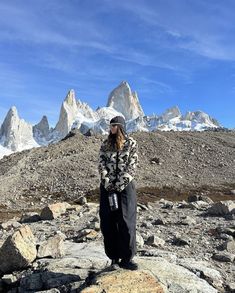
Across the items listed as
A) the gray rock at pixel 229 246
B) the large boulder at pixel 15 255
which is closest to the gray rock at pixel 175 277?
the large boulder at pixel 15 255

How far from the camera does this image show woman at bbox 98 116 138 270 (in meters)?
10.2

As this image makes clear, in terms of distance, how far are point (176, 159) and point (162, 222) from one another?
138ft

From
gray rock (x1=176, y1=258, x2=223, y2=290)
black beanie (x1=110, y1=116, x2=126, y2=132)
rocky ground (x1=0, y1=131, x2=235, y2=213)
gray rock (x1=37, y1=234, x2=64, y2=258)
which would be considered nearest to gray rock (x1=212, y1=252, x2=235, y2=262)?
gray rock (x1=176, y1=258, x2=223, y2=290)

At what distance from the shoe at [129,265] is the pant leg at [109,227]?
0.21 meters

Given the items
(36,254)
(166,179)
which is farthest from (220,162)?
(36,254)

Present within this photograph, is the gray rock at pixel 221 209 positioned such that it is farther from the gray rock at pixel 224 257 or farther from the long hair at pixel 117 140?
the long hair at pixel 117 140

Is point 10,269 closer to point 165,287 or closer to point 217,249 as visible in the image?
point 165,287

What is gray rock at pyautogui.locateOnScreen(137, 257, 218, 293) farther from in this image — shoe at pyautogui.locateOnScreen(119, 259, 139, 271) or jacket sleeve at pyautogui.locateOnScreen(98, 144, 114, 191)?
jacket sleeve at pyautogui.locateOnScreen(98, 144, 114, 191)

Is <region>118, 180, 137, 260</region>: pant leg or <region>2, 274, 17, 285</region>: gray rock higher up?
<region>118, 180, 137, 260</region>: pant leg

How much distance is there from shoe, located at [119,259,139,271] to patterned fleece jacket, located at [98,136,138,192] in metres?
1.51

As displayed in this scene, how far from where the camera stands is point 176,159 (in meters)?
59.8

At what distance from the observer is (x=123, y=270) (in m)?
9.92

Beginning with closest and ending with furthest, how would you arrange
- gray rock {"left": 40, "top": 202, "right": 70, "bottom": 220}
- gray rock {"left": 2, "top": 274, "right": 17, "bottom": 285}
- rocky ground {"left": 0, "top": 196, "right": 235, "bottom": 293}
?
1. rocky ground {"left": 0, "top": 196, "right": 235, "bottom": 293}
2. gray rock {"left": 2, "top": 274, "right": 17, "bottom": 285}
3. gray rock {"left": 40, "top": 202, "right": 70, "bottom": 220}

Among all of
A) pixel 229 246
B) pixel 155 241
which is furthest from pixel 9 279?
pixel 229 246
